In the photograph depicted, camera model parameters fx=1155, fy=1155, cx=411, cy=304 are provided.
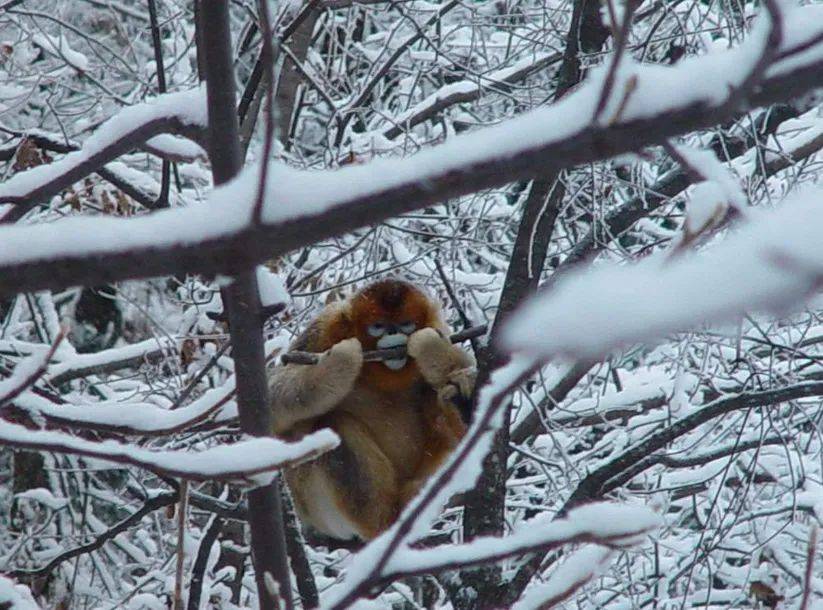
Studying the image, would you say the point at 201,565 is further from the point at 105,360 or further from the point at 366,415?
the point at 105,360

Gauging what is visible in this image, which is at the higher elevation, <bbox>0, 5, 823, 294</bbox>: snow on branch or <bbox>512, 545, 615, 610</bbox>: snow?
<bbox>0, 5, 823, 294</bbox>: snow on branch

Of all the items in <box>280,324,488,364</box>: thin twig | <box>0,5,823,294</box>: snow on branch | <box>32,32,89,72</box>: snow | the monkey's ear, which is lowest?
<box>0,5,823,294</box>: snow on branch

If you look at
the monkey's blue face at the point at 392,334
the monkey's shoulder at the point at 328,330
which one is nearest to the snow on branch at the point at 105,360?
the monkey's shoulder at the point at 328,330

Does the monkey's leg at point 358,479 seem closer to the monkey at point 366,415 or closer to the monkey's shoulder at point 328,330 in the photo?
the monkey at point 366,415

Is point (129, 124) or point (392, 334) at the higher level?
point (392, 334)

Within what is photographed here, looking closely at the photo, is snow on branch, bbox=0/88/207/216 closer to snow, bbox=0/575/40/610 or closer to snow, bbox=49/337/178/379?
snow, bbox=0/575/40/610

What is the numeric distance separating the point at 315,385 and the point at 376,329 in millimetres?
283

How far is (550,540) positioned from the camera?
4.44 feet

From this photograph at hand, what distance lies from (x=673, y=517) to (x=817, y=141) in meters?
1.84

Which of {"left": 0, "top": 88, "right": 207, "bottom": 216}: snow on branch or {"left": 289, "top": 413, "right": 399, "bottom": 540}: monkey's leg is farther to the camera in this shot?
{"left": 289, "top": 413, "right": 399, "bottom": 540}: monkey's leg

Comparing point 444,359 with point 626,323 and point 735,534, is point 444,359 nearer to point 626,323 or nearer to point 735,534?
point 735,534

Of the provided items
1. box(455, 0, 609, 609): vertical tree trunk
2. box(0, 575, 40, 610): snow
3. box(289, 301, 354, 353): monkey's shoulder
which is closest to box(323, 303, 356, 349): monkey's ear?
box(289, 301, 354, 353): monkey's shoulder

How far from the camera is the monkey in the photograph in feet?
12.8

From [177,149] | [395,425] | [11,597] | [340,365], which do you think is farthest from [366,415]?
[11,597]
